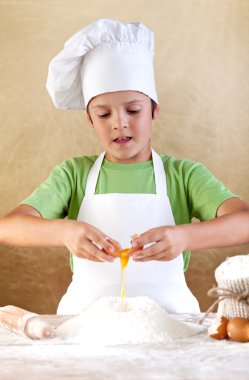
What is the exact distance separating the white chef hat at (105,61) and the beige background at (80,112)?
83 cm

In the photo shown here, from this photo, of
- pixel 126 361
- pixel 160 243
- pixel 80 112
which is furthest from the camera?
pixel 80 112

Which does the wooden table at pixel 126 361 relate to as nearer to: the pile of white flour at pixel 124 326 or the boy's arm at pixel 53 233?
the pile of white flour at pixel 124 326

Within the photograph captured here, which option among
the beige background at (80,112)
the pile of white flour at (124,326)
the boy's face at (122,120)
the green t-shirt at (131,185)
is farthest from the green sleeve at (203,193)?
the beige background at (80,112)

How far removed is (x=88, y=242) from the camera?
1334 mm

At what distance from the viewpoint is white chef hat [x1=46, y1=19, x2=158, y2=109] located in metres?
1.70

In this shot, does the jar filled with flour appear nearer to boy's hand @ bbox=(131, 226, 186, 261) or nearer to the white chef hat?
boy's hand @ bbox=(131, 226, 186, 261)

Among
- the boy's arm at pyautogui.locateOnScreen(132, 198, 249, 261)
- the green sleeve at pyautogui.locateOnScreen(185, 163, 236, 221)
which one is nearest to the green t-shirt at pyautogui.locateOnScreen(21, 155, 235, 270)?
the green sleeve at pyautogui.locateOnScreen(185, 163, 236, 221)

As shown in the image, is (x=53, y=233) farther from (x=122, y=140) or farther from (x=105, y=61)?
(x=105, y=61)

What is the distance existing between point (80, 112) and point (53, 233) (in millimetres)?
1242

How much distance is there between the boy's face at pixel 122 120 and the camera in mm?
1635

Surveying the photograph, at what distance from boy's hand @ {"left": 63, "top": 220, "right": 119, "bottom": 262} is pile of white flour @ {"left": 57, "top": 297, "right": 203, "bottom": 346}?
0.34 ft

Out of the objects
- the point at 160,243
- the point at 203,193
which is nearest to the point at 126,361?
the point at 160,243

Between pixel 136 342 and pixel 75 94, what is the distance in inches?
37.3

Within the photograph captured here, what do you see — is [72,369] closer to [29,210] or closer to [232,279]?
[232,279]
